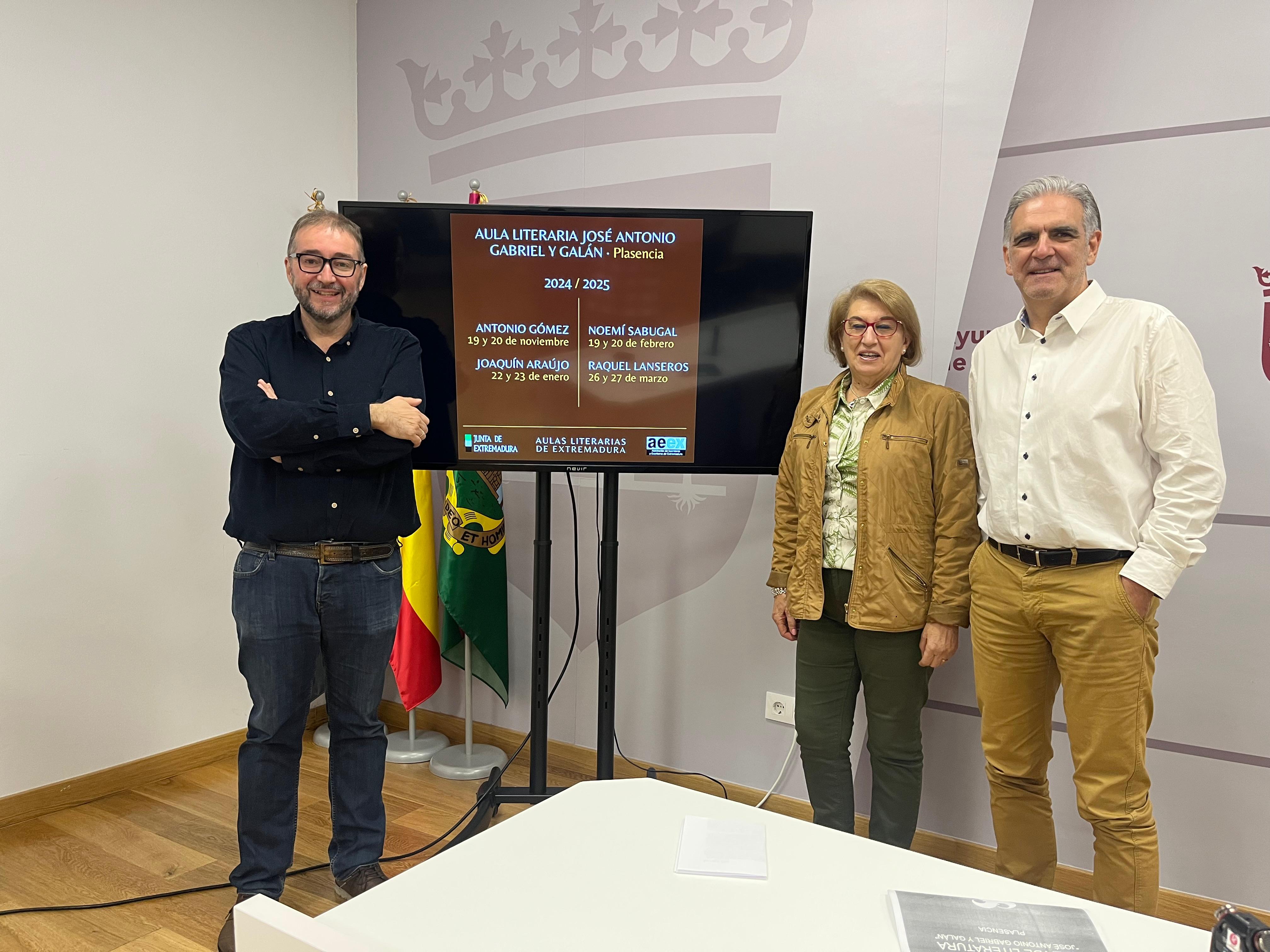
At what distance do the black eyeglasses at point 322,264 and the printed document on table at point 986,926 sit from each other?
1894 mm

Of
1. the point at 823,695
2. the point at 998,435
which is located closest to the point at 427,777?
the point at 823,695

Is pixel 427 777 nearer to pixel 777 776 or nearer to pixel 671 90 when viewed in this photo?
pixel 777 776

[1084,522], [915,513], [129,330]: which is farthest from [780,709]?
[129,330]

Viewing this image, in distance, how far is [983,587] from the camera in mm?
2121

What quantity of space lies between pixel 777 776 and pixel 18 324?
2.87 m

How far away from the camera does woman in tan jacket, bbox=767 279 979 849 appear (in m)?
2.24

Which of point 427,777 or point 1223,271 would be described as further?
point 427,777

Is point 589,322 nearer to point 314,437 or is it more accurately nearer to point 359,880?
point 314,437

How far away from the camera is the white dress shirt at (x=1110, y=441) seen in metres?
1.86

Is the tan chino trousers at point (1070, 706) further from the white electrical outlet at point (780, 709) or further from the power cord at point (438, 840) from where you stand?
the power cord at point (438, 840)

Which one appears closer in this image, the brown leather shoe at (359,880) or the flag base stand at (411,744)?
the brown leather shoe at (359,880)

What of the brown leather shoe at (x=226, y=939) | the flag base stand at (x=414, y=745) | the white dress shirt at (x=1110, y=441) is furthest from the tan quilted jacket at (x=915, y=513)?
the flag base stand at (x=414, y=745)

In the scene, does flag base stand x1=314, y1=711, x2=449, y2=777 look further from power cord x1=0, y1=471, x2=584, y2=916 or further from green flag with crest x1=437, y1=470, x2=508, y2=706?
green flag with crest x1=437, y1=470, x2=508, y2=706

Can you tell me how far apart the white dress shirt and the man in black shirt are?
4.80ft
